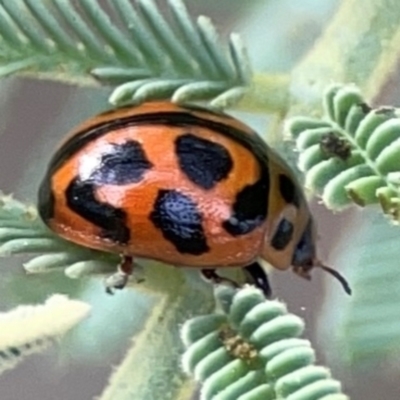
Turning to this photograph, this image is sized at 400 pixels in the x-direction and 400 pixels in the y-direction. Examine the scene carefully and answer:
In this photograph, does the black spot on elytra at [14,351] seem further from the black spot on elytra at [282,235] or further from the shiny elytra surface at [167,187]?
the black spot on elytra at [282,235]

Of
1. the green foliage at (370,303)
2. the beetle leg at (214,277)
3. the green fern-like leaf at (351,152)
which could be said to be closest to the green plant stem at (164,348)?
the beetle leg at (214,277)

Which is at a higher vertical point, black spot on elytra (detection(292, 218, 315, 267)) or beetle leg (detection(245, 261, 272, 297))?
beetle leg (detection(245, 261, 272, 297))

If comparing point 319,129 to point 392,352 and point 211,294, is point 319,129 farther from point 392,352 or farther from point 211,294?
point 392,352

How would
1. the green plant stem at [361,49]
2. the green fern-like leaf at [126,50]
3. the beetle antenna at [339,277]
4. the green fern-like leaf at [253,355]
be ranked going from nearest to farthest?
the green fern-like leaf at [253,355]
the green fern-like leaf at [126,50]
the green plant stem at [361,49]
the beetle antenna at [339,277]

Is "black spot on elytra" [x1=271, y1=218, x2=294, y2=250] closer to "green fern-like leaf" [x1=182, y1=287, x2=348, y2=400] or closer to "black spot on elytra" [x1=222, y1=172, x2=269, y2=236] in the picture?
"black spot on elytra" [x1=222, y1=172, x2=269, y2=236]

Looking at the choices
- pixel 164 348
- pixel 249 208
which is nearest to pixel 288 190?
pixel 249 208

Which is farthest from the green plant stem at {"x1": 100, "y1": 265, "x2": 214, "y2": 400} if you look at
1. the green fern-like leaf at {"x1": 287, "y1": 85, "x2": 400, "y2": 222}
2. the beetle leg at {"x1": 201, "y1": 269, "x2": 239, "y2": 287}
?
the green fern-like leaf at {"x1": 287, "y1": 85, "x2": 400, "y2": 222}

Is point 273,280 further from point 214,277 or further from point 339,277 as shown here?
point 214,277

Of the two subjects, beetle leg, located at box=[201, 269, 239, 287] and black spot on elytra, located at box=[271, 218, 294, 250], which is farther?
black spot on elytra, located at box=[271, 218, 294, 250]
